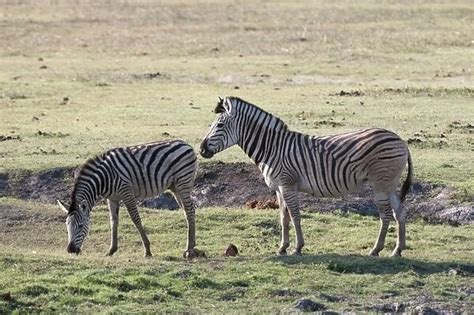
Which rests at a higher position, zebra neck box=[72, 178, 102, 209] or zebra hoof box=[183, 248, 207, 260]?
zebra neck box=[72, 178, 102, 209]

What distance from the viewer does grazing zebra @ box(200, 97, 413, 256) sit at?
13797 millimetres

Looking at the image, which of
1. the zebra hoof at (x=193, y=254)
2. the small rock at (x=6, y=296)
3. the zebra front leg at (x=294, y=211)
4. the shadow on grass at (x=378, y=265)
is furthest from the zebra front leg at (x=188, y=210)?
the small rock at (x=6, y=296)

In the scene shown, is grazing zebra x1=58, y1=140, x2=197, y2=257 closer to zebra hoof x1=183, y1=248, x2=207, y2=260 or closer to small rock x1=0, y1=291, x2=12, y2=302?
zebra hoof x1=183, y1=248, x2=207, y2=260

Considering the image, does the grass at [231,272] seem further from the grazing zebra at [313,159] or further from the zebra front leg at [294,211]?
the grazing zebra at [313,159]

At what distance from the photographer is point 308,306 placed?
1157cm

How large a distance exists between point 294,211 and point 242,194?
4.15 metres

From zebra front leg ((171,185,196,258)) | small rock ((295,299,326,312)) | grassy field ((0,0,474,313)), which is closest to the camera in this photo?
small rock ((295,299,326,312))

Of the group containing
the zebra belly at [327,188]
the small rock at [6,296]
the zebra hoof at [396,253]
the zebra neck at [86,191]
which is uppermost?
the zebra belly at [327,188]

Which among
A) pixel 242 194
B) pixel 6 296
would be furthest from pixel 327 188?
pixel 6 296

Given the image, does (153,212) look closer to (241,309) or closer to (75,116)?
(241,309)

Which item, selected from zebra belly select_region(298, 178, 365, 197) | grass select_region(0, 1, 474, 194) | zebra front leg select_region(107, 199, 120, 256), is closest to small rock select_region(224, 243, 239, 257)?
zebra belly select_region(298, 178, 365, 197)

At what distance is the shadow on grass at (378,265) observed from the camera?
1287cm

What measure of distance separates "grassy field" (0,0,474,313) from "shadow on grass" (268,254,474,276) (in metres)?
0.03

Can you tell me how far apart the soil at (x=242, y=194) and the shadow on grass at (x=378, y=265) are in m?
3.36
